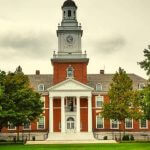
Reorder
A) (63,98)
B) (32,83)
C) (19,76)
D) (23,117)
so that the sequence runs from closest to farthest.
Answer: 1. (23,117)
2. (19,76)
3. (63,98)
4. (32,83)

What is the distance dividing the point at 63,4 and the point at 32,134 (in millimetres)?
22453

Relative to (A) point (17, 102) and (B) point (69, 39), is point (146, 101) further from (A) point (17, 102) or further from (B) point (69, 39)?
(B) point (69, 39)

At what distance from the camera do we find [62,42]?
276 ft

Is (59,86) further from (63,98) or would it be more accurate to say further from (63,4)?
(63,4)

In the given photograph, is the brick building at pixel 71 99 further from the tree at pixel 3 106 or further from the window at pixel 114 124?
the tree at pixel 3 106

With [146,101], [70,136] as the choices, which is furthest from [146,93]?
[70,136]

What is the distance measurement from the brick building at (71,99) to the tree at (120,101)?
720 cm

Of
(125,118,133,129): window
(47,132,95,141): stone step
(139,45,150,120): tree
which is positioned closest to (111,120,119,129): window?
(125,118,133,129): window

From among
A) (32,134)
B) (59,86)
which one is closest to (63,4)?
(59,86)

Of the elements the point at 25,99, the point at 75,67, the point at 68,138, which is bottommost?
the point at 68,138

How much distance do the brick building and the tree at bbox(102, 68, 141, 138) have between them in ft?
23.6

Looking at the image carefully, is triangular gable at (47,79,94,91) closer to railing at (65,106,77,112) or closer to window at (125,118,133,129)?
railing at (65,106,77,112)

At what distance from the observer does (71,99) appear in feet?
279

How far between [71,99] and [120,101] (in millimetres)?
12177
